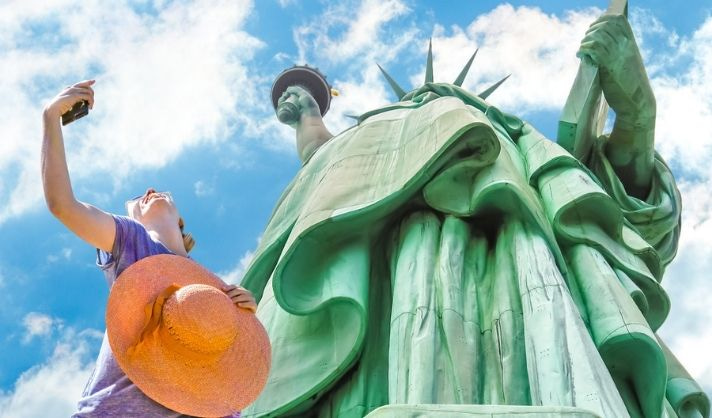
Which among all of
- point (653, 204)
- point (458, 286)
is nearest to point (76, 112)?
point (458, 286)

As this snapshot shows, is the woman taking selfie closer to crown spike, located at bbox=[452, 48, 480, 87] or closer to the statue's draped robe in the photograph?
the statue's draped robe

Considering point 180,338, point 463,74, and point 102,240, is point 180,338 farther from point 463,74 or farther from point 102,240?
point 463,74

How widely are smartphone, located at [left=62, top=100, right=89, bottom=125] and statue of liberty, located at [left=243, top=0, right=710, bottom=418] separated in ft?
5.79

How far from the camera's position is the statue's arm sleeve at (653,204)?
→ 704 cm

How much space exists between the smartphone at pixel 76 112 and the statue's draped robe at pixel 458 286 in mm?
1824

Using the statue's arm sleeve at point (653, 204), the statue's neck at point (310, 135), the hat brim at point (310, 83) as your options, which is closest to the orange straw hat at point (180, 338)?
the statue's arm sleeve at point (653, 204)

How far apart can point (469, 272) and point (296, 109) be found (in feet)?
12.3

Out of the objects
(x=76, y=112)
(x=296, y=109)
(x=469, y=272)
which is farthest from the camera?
(x=296, y=109)

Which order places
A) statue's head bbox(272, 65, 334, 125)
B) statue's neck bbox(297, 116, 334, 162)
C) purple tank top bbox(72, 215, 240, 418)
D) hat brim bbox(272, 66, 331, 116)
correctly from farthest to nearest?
hat brim bbox(272, 66, 331, 116) < statue's head bbox(272, 65, 334, 125) < statue's neck bbox(297, 116, 334, 162) < purple tank top bbox(72, 215, 240, 418)

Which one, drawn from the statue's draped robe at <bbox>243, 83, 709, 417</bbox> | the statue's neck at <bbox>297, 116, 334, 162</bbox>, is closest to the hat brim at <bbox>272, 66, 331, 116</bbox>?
the statue's neck at <bbox>297, 116, 334, 162</bbox>

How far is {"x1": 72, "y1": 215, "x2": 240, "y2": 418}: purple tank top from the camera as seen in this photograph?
287cm

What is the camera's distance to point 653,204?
734 centimetres

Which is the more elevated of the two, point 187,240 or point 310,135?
point 310,135

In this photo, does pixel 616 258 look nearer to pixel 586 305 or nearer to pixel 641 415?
pixel 586 305
